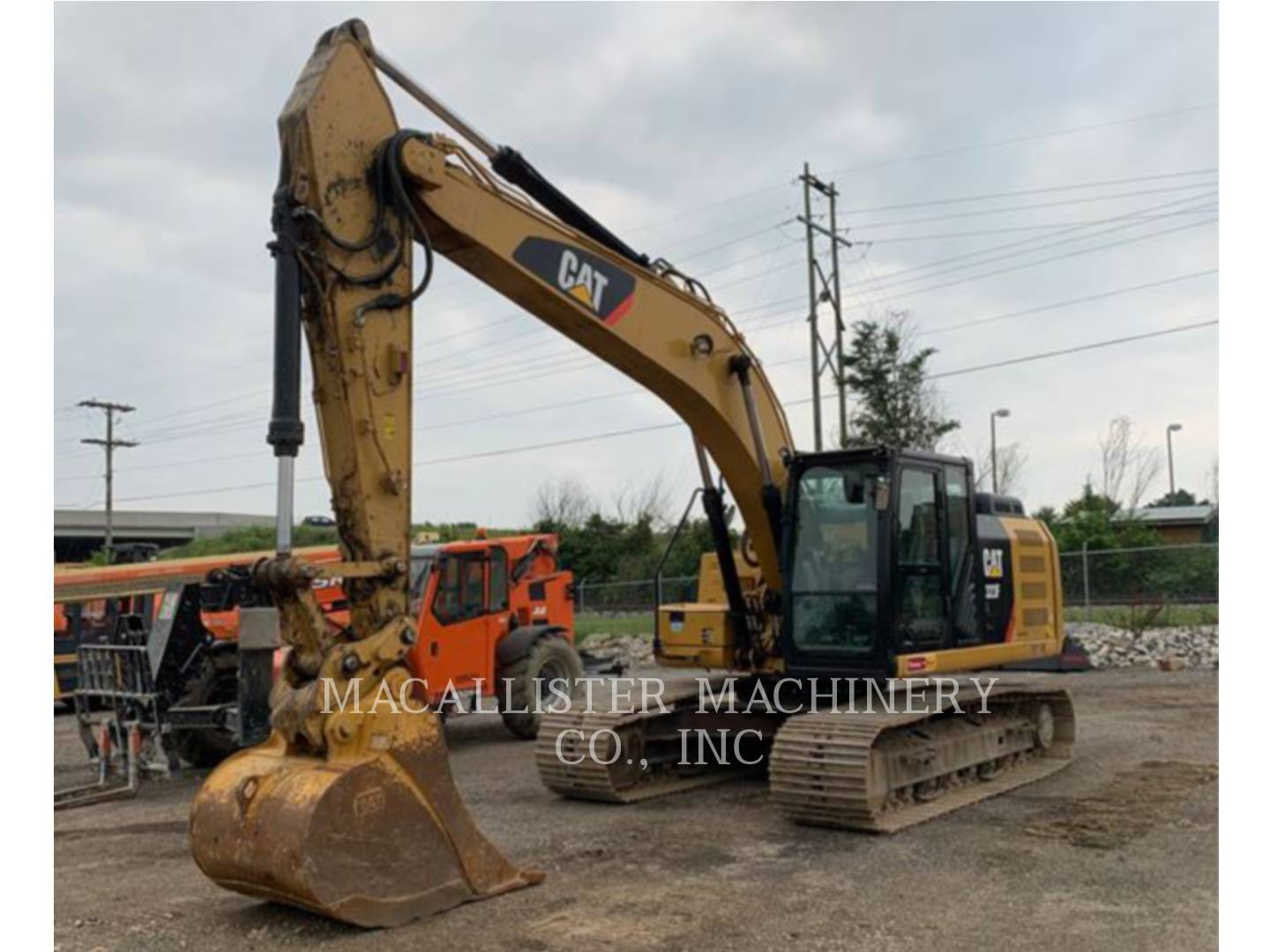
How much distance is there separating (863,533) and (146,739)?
635 centimetres

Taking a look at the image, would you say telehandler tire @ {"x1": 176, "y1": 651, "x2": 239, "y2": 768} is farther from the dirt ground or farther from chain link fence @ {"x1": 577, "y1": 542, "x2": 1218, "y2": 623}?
chain link fence @ {"x1": 577, "y1": 542, "x2": 1218, "y2": 623}

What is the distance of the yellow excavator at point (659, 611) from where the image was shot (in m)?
5.49

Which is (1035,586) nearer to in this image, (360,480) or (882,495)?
(882,495)

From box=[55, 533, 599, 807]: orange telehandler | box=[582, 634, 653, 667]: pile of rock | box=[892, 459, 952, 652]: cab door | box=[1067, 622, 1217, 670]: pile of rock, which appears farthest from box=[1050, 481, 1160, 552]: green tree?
box=[892, 459, 952, 652]: cab door

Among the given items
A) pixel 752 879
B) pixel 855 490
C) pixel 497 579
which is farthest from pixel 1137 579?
pixel 752 879

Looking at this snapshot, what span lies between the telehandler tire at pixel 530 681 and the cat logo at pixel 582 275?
18.2 ft

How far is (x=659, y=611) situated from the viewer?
9.41 metres

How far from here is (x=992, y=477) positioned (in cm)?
3591

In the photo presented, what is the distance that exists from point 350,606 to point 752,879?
2.59 meters

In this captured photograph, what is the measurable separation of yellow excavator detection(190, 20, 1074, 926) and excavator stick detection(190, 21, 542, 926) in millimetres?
13

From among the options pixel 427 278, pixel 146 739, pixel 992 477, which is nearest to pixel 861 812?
pixel 427 278

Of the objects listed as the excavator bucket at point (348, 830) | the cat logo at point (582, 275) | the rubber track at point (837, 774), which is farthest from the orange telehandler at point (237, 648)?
the cat logo at point (582, 275)

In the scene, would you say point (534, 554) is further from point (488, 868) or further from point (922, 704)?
point (488, 868)

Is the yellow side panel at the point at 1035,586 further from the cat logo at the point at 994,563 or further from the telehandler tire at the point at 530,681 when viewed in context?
the telehandler tire at the point at 530,681
